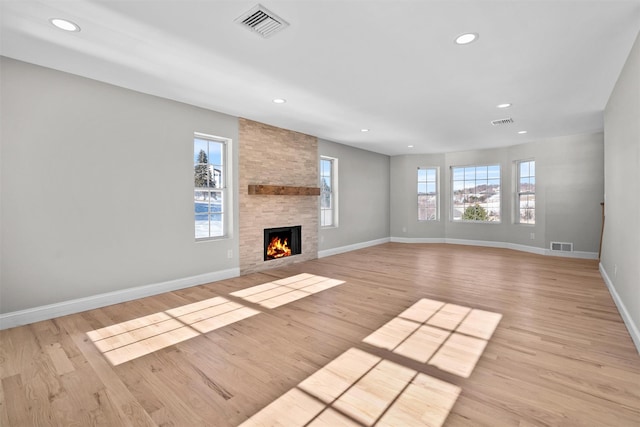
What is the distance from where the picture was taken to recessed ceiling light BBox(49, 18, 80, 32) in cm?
238

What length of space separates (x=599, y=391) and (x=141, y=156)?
484cm

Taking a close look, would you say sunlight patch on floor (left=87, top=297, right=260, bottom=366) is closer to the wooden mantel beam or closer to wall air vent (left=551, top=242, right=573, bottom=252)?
the wooden mantel beam

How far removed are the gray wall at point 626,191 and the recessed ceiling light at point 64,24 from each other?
460cm

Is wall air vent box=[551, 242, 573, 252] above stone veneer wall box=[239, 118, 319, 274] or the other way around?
the other way around

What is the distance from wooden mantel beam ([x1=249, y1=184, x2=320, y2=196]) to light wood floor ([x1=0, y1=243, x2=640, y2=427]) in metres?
1.72

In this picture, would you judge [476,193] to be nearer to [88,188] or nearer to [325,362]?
[325,362]

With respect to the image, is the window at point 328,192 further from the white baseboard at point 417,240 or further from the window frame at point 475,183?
the window frame at point 475,183

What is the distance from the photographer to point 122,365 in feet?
7.63

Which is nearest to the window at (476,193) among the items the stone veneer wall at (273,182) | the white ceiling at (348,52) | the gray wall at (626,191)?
the white ceiling at (348,52)

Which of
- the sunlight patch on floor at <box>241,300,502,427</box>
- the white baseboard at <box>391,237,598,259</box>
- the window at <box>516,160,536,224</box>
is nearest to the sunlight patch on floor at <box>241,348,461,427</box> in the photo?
the sunlight patch on floor at <box>241,300,502,427</box>

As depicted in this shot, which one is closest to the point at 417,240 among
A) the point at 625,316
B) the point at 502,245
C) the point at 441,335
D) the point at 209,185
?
the point at 502,245

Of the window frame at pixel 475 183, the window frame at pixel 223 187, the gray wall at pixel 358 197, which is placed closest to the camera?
the window frame at pixel 223 187

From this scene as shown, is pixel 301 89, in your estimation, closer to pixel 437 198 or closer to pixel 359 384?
pixel 359 384

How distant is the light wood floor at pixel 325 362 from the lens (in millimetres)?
1799
